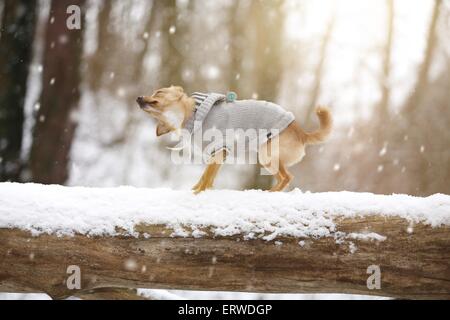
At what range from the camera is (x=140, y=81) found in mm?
7324

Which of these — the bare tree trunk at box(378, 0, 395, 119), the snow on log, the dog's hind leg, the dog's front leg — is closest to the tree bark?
the snow on log

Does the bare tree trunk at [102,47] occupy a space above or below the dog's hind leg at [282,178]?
above

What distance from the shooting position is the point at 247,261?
2.52m

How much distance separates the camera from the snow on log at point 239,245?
2500mm

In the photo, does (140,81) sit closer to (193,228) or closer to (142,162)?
(142,162)

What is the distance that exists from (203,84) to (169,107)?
4391mm

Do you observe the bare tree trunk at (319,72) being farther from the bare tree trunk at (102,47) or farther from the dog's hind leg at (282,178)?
the dog's hind leg at (282,178)

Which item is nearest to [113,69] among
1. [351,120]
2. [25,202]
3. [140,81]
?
[140,81]

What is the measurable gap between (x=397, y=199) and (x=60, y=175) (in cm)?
457

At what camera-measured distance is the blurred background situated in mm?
6199

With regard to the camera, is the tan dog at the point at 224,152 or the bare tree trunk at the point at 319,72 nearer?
the tan dog at the point at 224,152

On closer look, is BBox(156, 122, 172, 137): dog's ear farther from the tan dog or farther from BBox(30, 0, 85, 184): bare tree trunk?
BBox(30, 0, 85, 184): bare tree trunk

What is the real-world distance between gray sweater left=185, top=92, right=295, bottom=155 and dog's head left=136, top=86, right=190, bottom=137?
2.7 inches

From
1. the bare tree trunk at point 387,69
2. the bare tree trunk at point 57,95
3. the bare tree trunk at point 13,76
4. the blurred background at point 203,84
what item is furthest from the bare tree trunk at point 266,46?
the bare tree trunk at point 13,76
